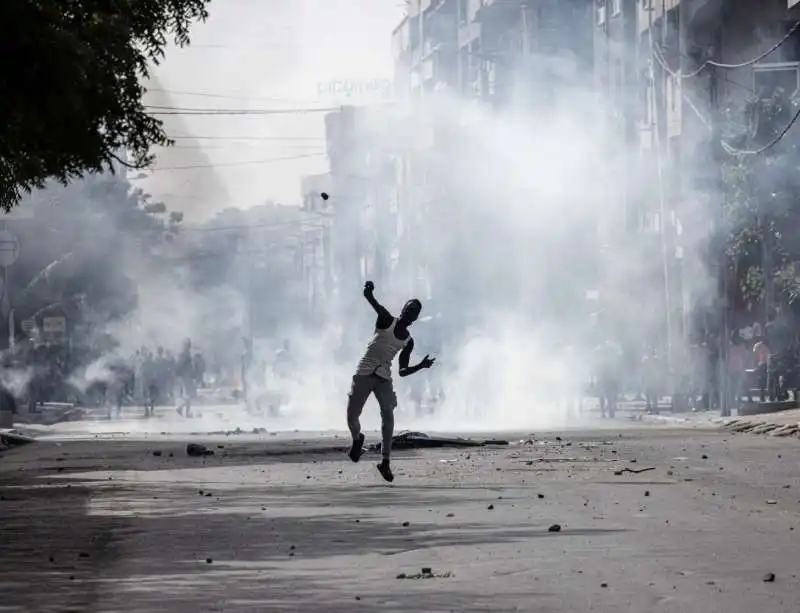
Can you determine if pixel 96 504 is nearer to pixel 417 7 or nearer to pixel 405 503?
pixel 405 503

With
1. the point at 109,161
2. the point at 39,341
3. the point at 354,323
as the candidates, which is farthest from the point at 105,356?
the point at 354,323

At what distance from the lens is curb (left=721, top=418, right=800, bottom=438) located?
33.6 m

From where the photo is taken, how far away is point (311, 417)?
2571 inches

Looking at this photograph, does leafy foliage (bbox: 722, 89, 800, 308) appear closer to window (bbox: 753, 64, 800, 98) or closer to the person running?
Answer: window (bbox: 753, 64, 800, 98)

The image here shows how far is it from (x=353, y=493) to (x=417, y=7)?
477 feet

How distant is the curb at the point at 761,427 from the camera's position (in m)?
33.6

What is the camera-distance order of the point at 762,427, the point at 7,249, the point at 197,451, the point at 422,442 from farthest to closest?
1. the point at 7,249
2. the point at 762,427
3. the point at 197,451
4. the point at 422,442

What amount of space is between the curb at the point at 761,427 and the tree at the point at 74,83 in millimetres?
11711

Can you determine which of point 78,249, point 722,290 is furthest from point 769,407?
point 78,249

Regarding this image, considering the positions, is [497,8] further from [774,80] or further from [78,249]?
[774,80]

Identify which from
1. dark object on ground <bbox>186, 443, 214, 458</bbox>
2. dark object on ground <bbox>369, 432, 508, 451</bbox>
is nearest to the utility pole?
dark object on ground <bbox>369, 432, 508, 451</bbox>

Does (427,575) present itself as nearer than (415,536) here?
Yes

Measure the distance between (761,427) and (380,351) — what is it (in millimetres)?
15104

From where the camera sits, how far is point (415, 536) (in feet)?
47.6
